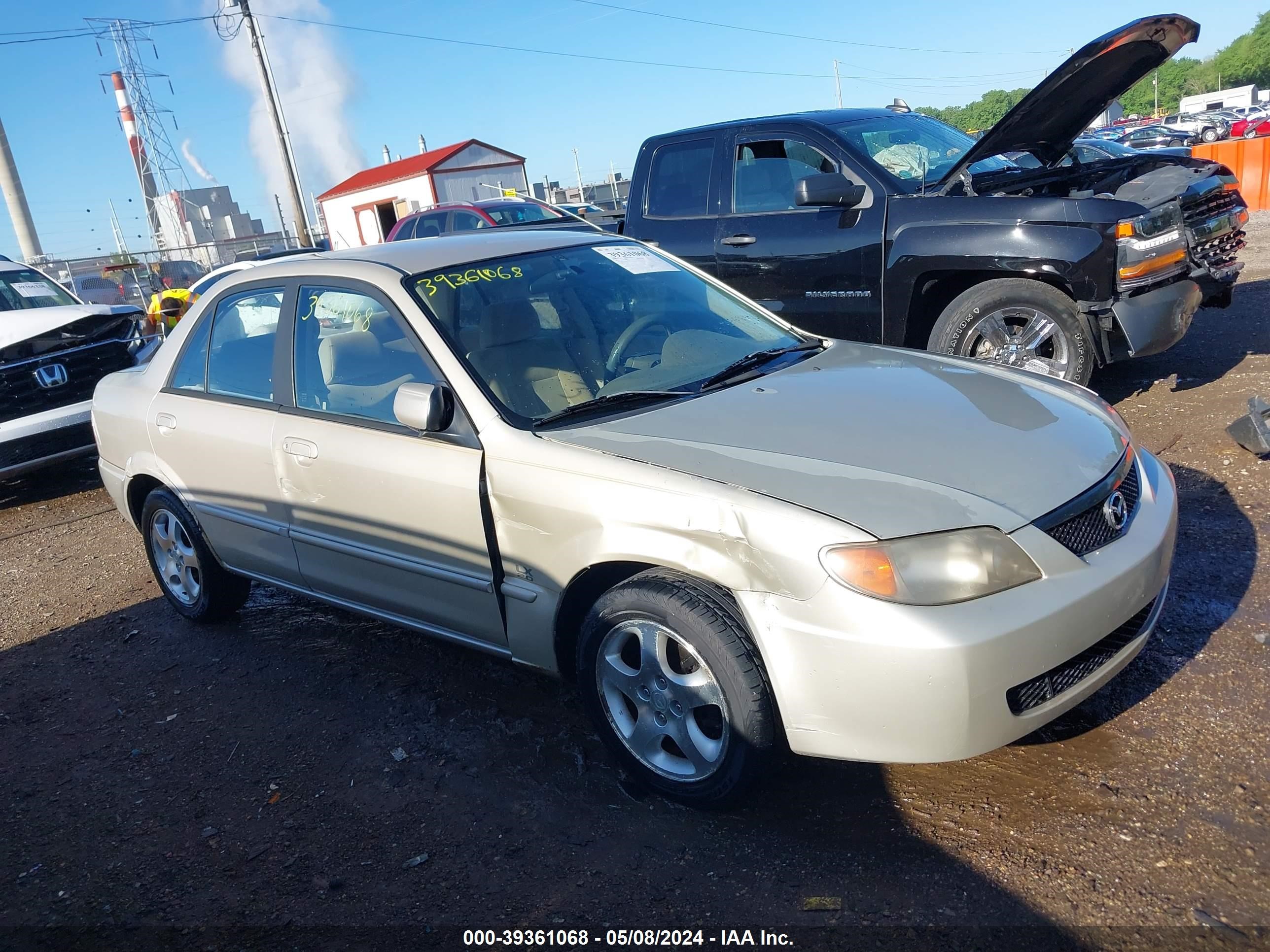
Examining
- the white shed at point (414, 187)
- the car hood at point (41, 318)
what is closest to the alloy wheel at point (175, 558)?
the car hood at point (41, 318)

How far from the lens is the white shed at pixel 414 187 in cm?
3288

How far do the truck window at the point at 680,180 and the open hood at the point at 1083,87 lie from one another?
1706 millimetres

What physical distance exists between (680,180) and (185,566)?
13.6 ft

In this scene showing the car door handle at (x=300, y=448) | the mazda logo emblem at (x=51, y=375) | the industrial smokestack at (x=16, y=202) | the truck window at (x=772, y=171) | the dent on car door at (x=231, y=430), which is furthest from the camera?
the industrial smokestack at (x=16, y=202)

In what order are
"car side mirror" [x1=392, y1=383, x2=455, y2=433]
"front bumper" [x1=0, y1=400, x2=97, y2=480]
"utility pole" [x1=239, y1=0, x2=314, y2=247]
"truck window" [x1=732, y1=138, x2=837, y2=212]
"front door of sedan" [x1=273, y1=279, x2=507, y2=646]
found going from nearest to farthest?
1. "car side mirror" [x1=392, y1=383, x2=455, y2=433]
2. "front door of sedan" [x1=273, y1=279, x2=507, y2=646]
3. "truck window" [x1=732, y1=138, x2=837, y2=212]
4. "front bumper" [x1=0, y1=400, x2=97, y2=480]
5. "utility pole" [x1=239, y1=0, x2=314, y2=247]

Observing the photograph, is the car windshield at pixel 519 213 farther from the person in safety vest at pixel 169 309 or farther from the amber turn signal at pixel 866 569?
the amber turn signal at pixel 866 569

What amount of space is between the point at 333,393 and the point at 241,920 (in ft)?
6.07

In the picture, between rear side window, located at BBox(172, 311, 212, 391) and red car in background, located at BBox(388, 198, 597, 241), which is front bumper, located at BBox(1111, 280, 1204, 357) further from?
red car in background, located at BBox(388, 198, 597, 241)

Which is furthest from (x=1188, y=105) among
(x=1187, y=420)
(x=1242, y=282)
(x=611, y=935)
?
(x=611, y=935)

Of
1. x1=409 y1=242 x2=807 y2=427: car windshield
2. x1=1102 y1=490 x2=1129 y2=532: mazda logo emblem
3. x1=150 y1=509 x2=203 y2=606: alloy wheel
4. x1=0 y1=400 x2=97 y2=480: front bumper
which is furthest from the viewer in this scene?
x1=0 y1=400 x2=97 y2=480: front bumper

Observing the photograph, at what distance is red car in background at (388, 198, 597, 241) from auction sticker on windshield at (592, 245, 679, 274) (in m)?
9.72

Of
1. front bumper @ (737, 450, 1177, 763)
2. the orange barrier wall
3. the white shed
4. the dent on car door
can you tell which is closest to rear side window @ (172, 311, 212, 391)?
the dent on car door

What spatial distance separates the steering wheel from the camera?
354 cm

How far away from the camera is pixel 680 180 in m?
6.88
